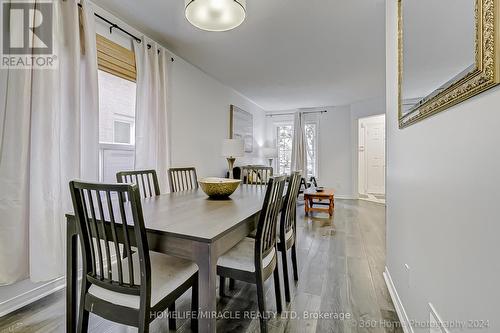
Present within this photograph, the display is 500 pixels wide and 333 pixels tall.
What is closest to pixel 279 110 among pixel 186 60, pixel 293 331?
pixel 186 60

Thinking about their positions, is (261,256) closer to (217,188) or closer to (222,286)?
(217,188)

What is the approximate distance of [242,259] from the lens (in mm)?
1445

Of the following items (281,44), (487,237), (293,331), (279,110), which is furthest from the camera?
(279,110)

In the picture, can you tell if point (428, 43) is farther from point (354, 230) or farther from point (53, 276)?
point (354, 230)

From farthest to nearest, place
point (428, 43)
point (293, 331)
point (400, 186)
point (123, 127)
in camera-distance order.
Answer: point (123, 127) → point (400, 186) → point (293, 331) → point (428, 43)

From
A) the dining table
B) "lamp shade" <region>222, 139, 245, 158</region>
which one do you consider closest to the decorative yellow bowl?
the dining table

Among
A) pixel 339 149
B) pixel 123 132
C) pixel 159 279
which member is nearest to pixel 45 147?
pixel 123 132

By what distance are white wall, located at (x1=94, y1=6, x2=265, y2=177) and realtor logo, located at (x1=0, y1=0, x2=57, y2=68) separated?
1.92 ft

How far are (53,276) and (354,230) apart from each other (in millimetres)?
3476

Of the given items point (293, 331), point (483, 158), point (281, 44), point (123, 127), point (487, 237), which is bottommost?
point (293, 331)

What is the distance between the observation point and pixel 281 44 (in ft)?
9.68

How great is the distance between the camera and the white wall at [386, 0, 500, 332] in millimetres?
668

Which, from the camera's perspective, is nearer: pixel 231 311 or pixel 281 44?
pixel 231 311

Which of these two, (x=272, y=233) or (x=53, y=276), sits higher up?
(x=272, y=233)
